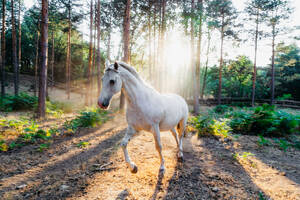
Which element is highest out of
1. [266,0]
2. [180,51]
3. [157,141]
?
[266,0]

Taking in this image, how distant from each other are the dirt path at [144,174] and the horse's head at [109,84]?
1.50 metres

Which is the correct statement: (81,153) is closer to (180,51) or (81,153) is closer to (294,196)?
(294,196)

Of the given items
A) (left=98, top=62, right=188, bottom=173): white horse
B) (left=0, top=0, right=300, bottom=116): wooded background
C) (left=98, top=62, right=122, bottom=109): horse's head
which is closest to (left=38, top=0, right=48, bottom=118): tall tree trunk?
(left=0, top=0, right=300, bottom=116): wooded background

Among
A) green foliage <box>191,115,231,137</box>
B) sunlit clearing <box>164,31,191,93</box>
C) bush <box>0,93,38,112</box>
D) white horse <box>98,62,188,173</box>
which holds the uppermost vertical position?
sunlit clearing <box>164,31,191,93</box>

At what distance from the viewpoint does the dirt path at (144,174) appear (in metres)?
2.32

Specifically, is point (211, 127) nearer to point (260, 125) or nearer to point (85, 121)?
point (260, 125)

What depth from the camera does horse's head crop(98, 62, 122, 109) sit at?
7.52 feet

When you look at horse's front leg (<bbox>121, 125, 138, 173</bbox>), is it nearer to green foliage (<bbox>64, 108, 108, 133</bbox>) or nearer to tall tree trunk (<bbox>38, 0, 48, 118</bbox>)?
green foliage (<bbox>64, 108, 108, 133</bbox>)

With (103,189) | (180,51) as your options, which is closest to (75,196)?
(103,189)

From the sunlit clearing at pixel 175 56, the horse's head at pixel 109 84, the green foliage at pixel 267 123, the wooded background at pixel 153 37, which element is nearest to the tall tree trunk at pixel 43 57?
the wooded background at pixel 153 37

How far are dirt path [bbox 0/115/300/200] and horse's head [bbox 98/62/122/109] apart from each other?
150 centimetres

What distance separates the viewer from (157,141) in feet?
9.18

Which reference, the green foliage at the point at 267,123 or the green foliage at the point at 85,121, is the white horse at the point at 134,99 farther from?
the green foliage at the point at 267,123

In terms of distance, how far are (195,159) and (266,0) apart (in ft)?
69.0
